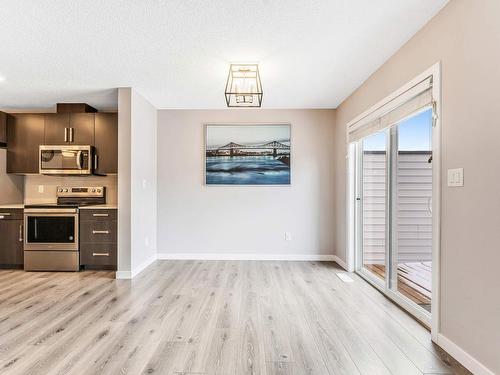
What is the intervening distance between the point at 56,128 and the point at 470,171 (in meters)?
5.03

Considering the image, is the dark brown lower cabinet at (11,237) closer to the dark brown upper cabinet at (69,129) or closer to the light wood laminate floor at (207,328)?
the light wood laminate floor at (207,328)

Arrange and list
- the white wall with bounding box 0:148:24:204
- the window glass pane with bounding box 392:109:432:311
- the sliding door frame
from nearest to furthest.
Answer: the sliding door frame → the window glass pane with bounding box 392:109:432:311 → the white wall with bounding box 0:148:24:204

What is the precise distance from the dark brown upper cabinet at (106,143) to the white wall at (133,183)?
17.1 inches

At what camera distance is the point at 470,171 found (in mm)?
1891

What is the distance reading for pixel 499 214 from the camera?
1.67 m

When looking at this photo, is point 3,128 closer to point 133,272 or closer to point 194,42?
point 133,272

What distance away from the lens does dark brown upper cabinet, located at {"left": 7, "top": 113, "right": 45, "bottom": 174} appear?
14.7ft

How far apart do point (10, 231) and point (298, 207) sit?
169 inches

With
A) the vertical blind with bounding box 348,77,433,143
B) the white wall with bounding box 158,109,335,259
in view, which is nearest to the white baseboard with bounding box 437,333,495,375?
the vertical blind with bounding box 348,77,433,143

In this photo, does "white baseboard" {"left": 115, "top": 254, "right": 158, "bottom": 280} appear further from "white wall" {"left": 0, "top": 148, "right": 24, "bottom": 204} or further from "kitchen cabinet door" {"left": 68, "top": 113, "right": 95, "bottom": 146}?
"white wall" {"left": 0, "top": 148, "right": 24, "bottom": 204}

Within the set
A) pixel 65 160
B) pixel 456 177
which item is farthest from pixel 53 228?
pixel 456 177

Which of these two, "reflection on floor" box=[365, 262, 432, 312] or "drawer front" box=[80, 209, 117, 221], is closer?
"reflection on floor" box=[365, 262, 432, 312]

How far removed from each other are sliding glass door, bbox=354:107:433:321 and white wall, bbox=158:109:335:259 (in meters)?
1.23

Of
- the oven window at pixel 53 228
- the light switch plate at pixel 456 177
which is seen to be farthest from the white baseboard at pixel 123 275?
the light switch plate at pixel 456 177
